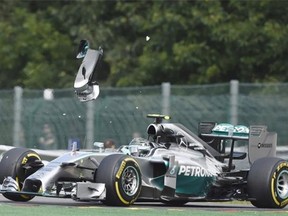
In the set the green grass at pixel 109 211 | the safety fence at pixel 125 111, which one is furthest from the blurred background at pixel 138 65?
the green grass at pixel 109 211

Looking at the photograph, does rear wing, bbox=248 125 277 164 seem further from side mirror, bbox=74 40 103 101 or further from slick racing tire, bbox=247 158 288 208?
side mirror, bbox=74 40 103 101

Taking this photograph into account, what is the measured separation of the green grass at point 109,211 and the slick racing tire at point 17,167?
714mm

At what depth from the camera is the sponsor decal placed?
1667cm

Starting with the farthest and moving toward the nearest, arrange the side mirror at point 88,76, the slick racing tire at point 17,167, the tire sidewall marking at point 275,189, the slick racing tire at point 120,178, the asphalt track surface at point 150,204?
the side mirror at point 88,76, the tire sidewall marking at point 275,189, the slick racing tire at point 17,167, the asphalt track surface at point 150,204, the slick racing tire at point 120,178

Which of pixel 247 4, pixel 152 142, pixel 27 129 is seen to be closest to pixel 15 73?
pixel 247 4

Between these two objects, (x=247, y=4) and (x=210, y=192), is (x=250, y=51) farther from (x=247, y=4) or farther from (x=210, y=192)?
(x=210, y=192)

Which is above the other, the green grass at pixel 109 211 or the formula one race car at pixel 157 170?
the formula one race car at pixel 157 170

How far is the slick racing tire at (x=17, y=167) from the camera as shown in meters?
16.6

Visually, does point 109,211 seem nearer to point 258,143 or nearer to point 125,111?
point 258,143

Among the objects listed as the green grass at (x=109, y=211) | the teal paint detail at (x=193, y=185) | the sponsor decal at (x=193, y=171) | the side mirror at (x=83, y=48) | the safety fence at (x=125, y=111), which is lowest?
the green grass at (x=109, y=211)

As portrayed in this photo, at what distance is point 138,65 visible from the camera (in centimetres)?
3325

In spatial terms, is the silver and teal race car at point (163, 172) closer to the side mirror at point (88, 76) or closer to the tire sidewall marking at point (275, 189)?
the tire sidewall marking at point (275, 189)

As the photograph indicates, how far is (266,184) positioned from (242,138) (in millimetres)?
1125

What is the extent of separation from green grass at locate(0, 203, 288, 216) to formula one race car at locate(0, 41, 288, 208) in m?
0.25
